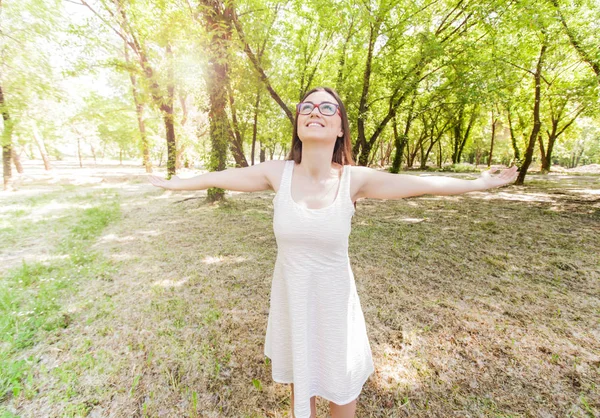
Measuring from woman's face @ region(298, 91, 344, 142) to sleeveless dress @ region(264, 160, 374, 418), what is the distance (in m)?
0.28

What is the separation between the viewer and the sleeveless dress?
5.37ft

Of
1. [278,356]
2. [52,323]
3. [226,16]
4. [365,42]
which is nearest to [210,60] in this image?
[226,16]

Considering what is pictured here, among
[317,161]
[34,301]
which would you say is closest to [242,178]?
[317,161]

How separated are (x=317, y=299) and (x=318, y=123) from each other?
1185mm

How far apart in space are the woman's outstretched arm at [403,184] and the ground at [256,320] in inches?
80.0

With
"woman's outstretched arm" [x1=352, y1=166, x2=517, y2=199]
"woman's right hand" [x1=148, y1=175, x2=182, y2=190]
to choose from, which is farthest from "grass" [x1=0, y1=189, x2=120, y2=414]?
"woman's outstretched arm" [x1=352, y1=166, x2=517, y2=199]

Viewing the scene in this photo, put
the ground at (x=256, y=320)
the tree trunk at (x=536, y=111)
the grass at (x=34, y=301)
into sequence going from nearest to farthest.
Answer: the ground at (x=256, y=320) → the grass at (x=34, y=301) → the tree trunk at (x=536, y=111)

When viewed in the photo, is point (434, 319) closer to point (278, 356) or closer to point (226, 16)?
point (278, 356)

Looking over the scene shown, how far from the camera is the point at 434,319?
3.56 m

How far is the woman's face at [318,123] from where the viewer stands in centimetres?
172

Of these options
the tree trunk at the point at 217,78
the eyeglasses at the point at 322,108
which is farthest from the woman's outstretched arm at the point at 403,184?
the tree trunk at the point at 217,78

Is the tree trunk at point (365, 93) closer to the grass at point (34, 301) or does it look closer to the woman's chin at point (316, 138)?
the woman's chin at point (316, 138)

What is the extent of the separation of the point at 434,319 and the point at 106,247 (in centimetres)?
691

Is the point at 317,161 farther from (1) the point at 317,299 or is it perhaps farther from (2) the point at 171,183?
(2) the point at 171,183
